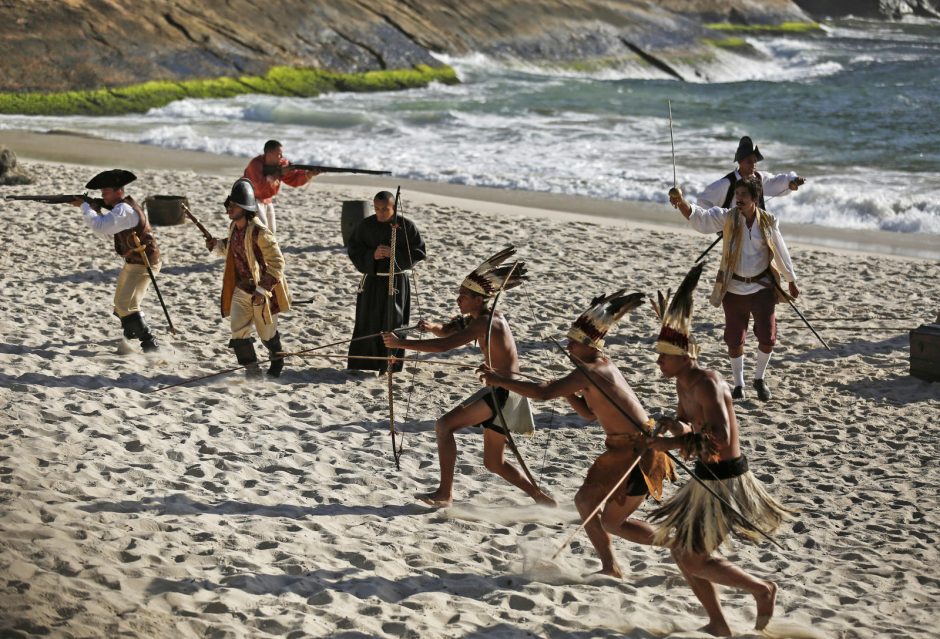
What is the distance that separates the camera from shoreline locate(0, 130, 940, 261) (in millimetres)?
15266

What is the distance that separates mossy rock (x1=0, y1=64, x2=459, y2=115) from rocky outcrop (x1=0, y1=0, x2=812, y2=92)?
35cm

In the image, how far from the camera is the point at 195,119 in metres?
27.2

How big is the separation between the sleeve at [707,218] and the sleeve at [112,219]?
4157 mm

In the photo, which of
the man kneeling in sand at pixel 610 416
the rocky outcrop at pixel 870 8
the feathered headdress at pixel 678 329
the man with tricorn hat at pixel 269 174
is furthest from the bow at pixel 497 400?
the rocky outcrop at pixel 870 8

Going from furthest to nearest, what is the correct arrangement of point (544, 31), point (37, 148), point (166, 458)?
1. point (544, 31)
2. point (37, 148)
3. point (166, 458)

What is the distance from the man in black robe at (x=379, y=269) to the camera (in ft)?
29.6

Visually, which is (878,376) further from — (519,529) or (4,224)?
(4,224)

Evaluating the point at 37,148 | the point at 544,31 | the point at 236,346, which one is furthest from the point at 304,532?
the point at 544,31

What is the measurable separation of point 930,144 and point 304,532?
21777 millimetres

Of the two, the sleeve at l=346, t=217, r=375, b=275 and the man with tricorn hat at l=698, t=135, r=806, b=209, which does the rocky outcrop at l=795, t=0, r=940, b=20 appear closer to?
the man with tricorn hat at l=698, t=135, r=806, b=209

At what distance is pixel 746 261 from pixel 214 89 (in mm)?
24164

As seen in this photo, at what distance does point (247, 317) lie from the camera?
8.99 meters

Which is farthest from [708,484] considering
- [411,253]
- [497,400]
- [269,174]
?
[269,174]

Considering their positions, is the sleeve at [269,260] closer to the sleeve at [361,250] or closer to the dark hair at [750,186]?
the sleeve at [361,250]
